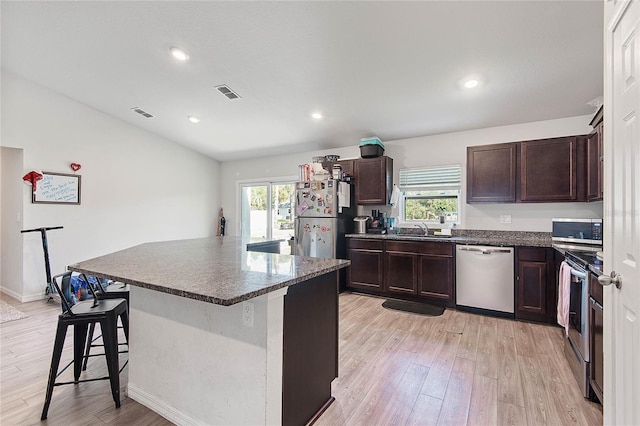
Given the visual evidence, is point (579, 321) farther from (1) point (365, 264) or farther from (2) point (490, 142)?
(2) point (490, 142)

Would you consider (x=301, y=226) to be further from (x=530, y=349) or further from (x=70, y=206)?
(x=70, y=206)

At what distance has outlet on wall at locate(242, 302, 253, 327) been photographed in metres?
1.39

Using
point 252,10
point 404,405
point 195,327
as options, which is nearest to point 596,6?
point 252,10

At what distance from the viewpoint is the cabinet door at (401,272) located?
12.6 ft

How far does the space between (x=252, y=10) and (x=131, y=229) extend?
4442mm

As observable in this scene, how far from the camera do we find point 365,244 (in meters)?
4.25

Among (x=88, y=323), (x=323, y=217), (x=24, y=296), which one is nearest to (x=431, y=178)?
(x=323, y=217)

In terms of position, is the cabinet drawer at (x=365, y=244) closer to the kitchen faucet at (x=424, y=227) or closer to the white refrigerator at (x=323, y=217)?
the white refrigerator at (x=323, y=217)

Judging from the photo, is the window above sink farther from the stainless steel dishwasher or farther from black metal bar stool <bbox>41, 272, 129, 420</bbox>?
black metal bar stool <bbox>41, 272, 129, 420</bbox>

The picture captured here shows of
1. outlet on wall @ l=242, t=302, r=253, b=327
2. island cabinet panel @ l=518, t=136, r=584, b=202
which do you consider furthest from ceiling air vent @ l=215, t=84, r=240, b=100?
island cabinet panel @ l=518, t=136, r=584, b=202

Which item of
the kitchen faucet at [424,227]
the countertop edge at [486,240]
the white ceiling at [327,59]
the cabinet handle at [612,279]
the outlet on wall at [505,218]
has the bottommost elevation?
the countertop edge at [486,240]

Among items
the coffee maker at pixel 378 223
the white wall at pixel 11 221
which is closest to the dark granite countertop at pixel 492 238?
the coffee maker at pixel 378 223

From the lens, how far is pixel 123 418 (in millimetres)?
1720

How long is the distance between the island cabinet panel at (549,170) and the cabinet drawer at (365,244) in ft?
5.92
